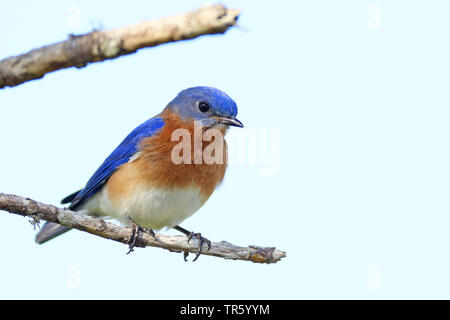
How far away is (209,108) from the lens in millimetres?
8555

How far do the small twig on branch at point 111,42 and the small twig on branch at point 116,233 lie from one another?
2.46 metres

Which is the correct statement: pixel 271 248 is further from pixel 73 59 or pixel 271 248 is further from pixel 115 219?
pixel 73 59

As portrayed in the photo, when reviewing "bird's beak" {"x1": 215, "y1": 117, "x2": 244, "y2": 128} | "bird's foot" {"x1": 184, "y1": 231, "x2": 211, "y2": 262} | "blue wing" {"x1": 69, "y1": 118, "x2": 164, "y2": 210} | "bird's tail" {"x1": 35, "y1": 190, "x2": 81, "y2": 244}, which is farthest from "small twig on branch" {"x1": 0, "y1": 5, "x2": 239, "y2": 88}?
"bird's tail" {"x1": 35, "y1": 190, "x2": 81, "y2": 244}

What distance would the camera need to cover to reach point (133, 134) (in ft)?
29.0

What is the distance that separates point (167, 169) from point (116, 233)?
1.51 m

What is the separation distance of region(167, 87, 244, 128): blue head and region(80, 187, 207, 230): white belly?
1.10 meters

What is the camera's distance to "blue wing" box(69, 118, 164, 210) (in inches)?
334

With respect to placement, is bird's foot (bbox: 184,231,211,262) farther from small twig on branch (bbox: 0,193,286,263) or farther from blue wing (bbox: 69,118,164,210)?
blue wing (bbox: 69,118,164,210)

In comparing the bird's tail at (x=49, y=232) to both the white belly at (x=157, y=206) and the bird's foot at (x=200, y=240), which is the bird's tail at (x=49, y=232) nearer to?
the white belly at (x=157, y=206)

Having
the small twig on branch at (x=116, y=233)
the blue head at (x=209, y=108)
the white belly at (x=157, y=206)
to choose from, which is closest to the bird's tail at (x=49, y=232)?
the white belly at (x=157, y=206)

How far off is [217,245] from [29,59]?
4432mm

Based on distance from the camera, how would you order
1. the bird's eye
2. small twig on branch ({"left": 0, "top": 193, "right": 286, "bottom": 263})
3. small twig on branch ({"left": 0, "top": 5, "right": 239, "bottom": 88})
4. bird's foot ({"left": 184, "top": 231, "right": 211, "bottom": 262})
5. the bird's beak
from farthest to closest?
the bird's eye, the bird's beak, bird's foot ({"left": 184, "top": 231, "right": 211, "bottom": 262}), small twig on branch ({"left": 0, "top": 193, "right": 286, "bottom": 263}), small twig on branch ({"left": 0, "top": 5, "right": 239, "bottom": 88})

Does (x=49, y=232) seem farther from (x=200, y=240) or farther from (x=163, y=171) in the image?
(x=200, y=240)

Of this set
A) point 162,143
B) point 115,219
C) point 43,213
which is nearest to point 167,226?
point 115,219
